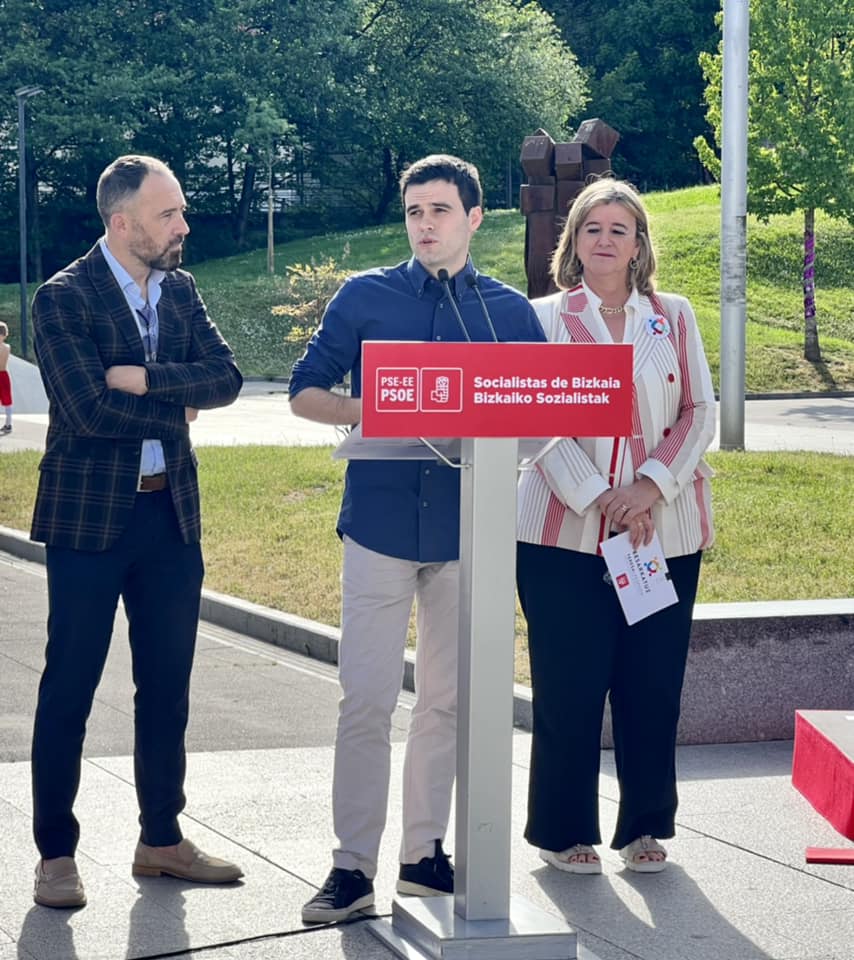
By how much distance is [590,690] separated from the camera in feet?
15.8

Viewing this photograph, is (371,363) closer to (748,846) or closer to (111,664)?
(748,846)

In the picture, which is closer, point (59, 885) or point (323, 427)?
point (59, 885)

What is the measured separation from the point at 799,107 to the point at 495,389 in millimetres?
29541

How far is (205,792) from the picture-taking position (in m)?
5.61

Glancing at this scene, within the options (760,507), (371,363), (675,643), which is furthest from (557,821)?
(760,507)

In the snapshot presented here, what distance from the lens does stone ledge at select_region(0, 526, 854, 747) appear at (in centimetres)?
642

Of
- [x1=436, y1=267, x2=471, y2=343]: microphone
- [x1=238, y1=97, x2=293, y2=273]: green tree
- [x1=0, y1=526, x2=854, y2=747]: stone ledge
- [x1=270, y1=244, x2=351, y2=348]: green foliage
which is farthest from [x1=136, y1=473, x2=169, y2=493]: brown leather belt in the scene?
[x1=238, y1=97, x2=293, y2=273]: green tree

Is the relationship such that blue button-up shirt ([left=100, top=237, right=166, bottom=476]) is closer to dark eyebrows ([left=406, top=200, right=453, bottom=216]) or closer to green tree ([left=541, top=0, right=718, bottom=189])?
dark eyebrows ([left=406, top=200, right=453, bottom=216])

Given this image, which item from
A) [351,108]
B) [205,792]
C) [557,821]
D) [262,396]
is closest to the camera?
[557,821]

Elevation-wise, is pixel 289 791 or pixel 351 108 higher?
pixel 351 108

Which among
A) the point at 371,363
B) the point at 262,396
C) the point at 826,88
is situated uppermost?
the point at 826,88

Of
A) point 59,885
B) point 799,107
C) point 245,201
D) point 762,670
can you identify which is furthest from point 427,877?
point 245,201

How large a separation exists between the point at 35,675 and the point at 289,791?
2.75 meters

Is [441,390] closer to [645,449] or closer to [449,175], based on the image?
[449,175]
